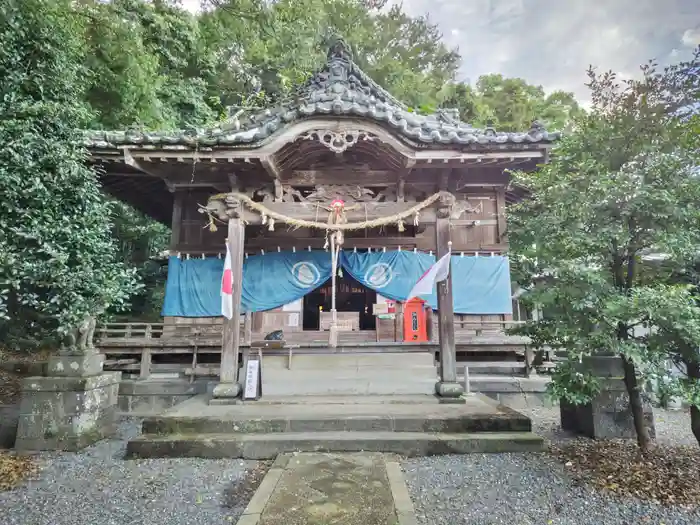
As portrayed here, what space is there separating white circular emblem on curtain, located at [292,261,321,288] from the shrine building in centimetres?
3

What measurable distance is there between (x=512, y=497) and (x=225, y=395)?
4.48 m

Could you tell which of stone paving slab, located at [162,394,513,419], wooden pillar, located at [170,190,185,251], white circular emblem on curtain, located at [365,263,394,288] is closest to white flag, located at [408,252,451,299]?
stone paving slab, located at [162,394,513,419]

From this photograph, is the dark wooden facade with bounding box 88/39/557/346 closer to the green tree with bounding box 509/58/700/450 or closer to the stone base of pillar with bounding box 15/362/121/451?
the green tree with bounding box 509/58/700/450

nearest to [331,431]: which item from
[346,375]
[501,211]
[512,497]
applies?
[346,375]

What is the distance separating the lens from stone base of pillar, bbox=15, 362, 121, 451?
573 cm

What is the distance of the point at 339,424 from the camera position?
5508mm

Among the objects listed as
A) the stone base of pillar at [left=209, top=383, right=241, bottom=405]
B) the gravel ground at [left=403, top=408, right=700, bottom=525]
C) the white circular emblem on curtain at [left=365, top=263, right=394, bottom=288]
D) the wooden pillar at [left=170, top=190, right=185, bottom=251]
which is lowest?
the gravel ground at [left=403, top=408, right=700, bottom=525]

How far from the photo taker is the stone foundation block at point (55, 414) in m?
5.73

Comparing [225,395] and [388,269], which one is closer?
[225,395]

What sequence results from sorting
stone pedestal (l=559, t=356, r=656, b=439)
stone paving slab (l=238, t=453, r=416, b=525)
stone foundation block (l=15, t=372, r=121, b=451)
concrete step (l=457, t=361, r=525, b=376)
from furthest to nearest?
concrete step (l=457, t=361, r=525, b=376) < stone foundation block (l=15, t=372, r=121, b=451) < stone pedestal (l=559, t=356, r=656, b=439) < stone paving slab (l=238, t=453, r=416, b=525)

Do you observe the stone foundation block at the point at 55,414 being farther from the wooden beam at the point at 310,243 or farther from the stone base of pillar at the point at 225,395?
the wooden beam at the point at 310,243

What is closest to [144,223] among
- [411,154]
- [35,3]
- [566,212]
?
[35,3]

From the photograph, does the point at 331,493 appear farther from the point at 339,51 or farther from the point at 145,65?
the point at 145,65

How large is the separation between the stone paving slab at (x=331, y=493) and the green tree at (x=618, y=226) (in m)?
2.19
